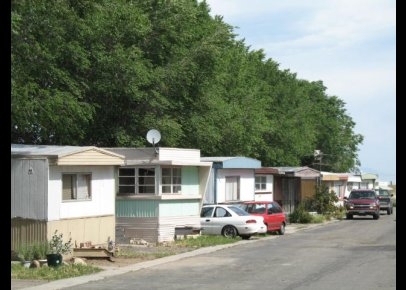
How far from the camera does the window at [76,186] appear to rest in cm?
2123

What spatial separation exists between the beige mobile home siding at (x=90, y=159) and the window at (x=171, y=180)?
431cm

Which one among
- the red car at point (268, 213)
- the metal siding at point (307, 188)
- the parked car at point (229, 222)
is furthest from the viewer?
the metal siding at point (307, 188)

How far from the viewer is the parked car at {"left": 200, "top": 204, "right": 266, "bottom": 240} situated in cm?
2886

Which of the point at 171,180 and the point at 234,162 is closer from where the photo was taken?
the point at 171,180

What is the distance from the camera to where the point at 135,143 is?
3475cm

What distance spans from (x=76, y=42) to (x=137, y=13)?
441 cm

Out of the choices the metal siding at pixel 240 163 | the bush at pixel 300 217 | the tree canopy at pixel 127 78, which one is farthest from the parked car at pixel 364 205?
the metal siding at pixel 240 163

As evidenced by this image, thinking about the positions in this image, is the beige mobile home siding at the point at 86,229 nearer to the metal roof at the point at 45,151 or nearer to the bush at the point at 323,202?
the metal roof at the point at 45,151

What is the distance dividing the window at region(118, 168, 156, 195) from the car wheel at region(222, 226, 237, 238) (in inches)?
154

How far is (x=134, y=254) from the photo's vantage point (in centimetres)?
2216

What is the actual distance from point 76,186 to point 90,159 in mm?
929

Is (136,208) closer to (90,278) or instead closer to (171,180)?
(171,180)

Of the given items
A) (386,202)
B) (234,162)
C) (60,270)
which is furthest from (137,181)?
(386,202)
